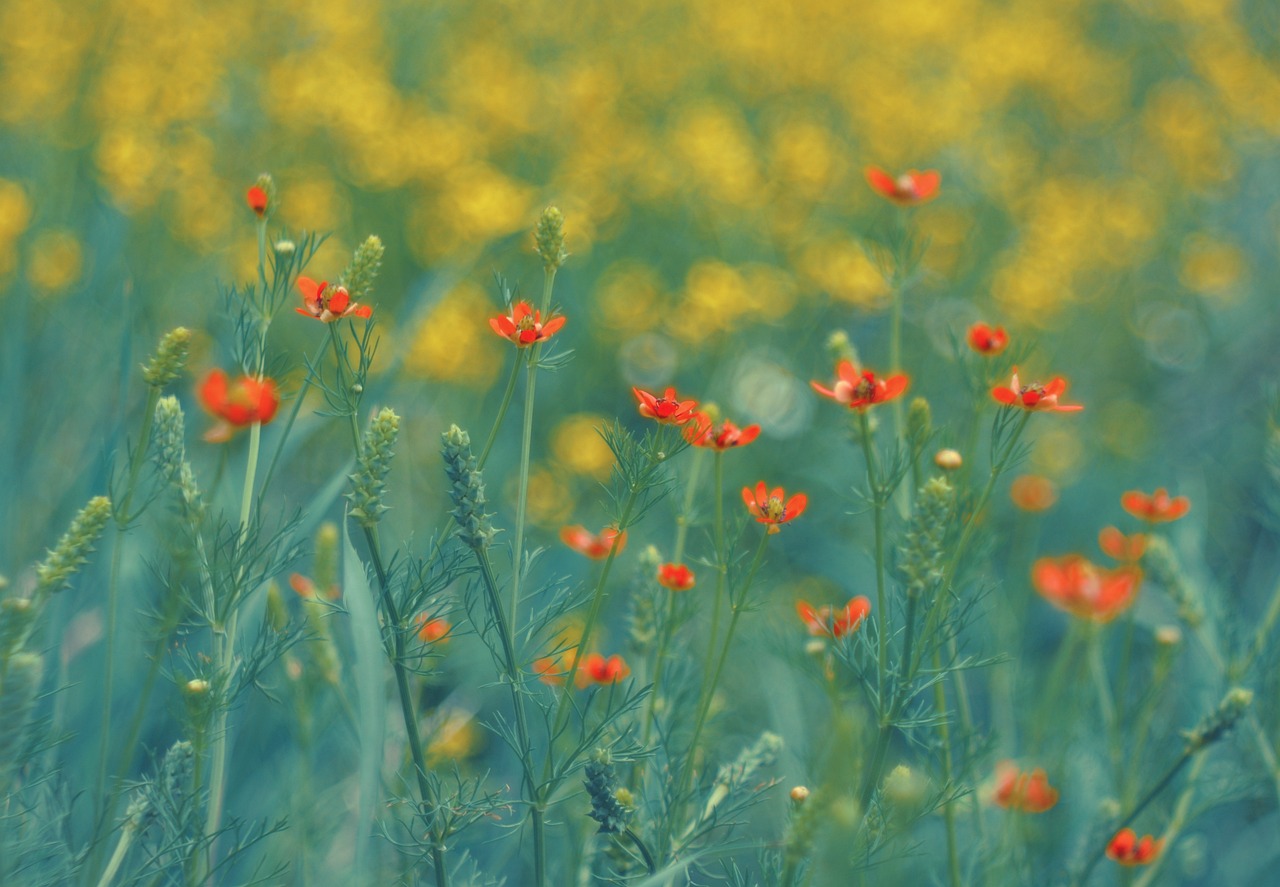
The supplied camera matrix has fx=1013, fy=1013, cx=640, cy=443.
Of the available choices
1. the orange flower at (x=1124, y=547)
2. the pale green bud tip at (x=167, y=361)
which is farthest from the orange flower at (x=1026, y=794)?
the pale green bud tip at (x=167, y=361)

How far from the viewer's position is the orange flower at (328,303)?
1055mm

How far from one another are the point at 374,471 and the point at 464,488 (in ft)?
0.30

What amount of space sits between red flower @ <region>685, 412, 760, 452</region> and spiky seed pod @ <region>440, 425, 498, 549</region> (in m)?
0.25

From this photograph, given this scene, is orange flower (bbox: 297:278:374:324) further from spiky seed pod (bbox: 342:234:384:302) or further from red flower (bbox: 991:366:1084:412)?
red flower (bbox: 991:366:1084:412)

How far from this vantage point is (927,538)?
1075 mm

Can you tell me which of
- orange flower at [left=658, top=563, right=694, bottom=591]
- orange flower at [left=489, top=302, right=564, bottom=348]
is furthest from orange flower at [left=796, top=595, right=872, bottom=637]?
orange flower at [left=489, top=302, right=564, bottom=348]

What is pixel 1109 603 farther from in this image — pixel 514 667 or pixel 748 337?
pixel 748 337

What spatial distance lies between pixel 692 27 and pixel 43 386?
3.78m

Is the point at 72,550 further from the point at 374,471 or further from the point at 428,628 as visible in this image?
the point at 428,628

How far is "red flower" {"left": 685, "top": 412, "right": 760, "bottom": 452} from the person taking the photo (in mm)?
1145

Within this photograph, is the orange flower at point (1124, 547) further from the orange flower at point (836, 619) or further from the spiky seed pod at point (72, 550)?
the spiky seed pod at point (72, 550)

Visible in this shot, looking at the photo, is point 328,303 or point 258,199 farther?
point 258,199

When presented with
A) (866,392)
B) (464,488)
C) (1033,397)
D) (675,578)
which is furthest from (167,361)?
(1033,397)

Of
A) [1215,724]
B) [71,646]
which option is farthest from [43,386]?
[1215,724]
